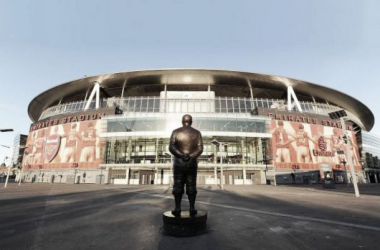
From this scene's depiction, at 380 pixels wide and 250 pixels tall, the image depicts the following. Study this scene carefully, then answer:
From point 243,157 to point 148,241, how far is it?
43373 millimetres

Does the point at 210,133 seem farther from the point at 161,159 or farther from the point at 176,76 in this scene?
the point at 176,76

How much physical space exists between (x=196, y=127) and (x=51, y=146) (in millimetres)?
34567

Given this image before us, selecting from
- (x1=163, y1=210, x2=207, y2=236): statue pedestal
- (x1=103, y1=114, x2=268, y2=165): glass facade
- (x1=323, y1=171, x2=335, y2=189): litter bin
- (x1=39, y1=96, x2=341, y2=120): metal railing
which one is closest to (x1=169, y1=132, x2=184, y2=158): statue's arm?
(x1=163, y1=210, x2=207, y2=236): statue pedestal

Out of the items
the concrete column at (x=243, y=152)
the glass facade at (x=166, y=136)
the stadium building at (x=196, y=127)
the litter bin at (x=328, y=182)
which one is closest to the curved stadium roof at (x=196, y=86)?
the stadium building at (x=196, y=127)

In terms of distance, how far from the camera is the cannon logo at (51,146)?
4860cm

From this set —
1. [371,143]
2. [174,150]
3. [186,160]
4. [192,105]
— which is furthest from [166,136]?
[371,143]

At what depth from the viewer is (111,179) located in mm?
44531

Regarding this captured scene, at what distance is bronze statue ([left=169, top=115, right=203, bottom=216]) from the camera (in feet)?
16.8

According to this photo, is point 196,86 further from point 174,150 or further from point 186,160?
point 186,160

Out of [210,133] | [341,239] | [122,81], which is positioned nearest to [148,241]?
[341,239]

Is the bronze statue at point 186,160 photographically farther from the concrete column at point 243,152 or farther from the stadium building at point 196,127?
the concrete column at point 243,152

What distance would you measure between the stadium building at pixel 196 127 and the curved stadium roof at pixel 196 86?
0.83 ft

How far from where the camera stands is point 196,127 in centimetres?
4306

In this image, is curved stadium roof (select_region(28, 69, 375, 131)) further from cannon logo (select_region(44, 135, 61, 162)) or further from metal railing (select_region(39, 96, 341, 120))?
cannon logo (select_region(44, 135, 61, 162))
